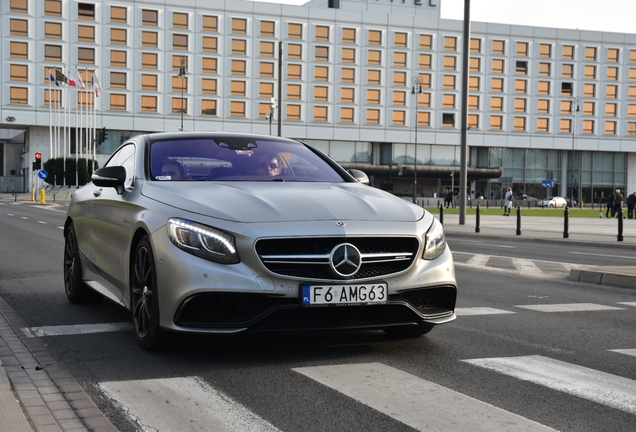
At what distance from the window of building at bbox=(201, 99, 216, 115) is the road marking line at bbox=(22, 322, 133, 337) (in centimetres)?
6906

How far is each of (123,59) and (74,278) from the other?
68.1 meters

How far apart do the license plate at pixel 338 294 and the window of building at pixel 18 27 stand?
235 feet

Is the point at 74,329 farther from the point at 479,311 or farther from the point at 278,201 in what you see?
the point at 479,311

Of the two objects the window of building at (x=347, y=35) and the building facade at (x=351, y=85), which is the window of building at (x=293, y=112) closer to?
the building facade at (x=351, y=85)

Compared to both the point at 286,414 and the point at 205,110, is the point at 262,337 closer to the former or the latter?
the point at 286,414

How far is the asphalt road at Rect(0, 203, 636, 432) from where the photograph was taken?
13.0ft

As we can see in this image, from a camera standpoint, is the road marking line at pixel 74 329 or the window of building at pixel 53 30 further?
the window of building at pixel 53 30

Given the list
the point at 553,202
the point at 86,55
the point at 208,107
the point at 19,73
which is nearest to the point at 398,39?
the point at 208,107

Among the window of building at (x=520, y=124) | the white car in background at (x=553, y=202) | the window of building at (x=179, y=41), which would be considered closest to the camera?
the window of building at (x=179, y=41)

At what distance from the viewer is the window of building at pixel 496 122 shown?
82688 millimetres

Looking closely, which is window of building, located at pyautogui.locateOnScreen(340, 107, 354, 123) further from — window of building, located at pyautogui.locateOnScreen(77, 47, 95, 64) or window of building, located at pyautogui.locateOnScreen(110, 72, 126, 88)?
window of building, located at pyautogui.locateOnScreen(77, 47, 95, 64)

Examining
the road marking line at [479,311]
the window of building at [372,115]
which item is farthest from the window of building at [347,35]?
the road marking line at [479,311]

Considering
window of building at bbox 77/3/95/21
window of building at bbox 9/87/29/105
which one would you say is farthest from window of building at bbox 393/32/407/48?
window of building at bbox 9/87/29/105

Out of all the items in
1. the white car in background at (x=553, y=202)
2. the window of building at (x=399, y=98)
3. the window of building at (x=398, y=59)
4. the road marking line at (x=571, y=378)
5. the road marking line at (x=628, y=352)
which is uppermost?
the window of building at (x=398, y=59)
